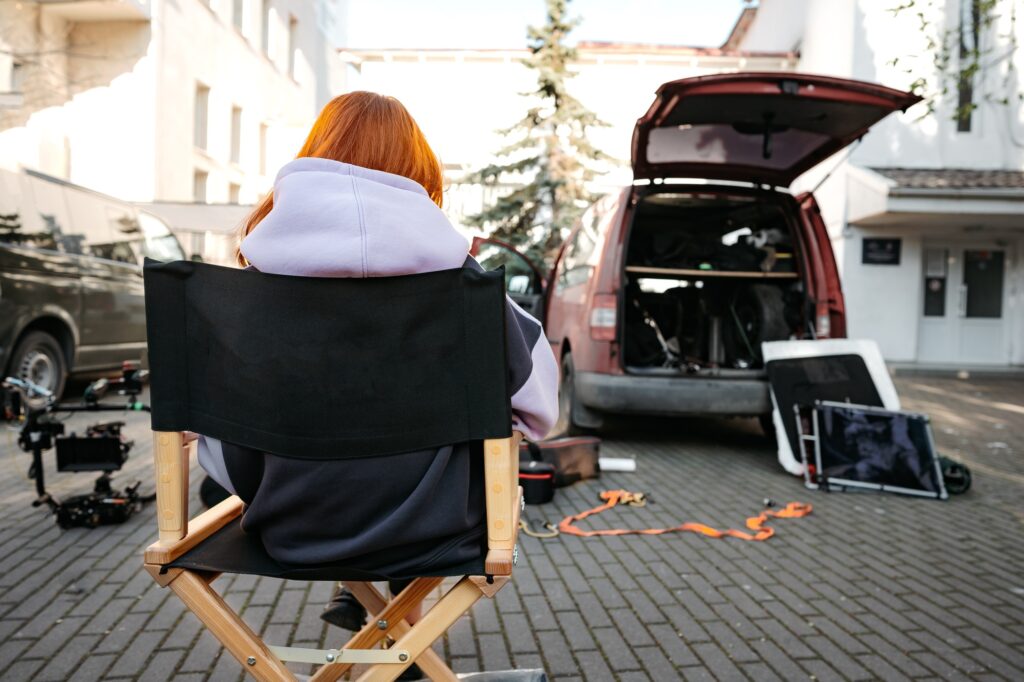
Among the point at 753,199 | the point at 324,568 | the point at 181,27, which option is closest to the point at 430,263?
the point at 324,568

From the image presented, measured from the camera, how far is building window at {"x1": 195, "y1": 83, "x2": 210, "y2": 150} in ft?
65.1

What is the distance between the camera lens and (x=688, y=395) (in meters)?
5.85

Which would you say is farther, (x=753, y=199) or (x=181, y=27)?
(x=181, y=27)

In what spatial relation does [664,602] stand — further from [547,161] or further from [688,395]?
[547,161]

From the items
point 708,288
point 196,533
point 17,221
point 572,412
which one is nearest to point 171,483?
point 196,533

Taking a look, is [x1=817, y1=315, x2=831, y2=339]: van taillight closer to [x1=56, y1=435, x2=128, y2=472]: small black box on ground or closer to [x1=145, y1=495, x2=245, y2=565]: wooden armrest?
[x1=56, y1=435, x2=128, y2=472]: small black box on ground

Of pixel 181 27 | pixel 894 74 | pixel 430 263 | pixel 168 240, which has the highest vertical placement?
pixel 181 27

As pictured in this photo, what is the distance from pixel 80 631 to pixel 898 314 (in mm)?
16502

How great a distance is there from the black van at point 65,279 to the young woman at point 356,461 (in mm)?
6732

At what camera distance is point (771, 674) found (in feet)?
8.36

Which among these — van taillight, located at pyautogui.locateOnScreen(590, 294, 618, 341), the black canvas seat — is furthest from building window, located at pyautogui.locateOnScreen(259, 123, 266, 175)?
the black canvas seat

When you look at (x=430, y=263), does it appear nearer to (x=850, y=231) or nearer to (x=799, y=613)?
(x=799, y=613)

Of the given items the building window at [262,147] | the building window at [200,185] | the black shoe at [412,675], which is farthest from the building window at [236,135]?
the black shoe at [412,675]

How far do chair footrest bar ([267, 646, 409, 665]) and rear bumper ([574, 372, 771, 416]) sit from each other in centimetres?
447
